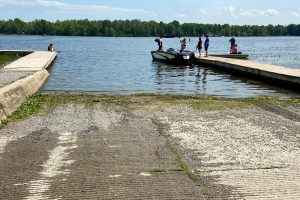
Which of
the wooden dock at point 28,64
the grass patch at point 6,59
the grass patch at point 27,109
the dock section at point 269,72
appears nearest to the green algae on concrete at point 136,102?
the grass patch at point 27,109

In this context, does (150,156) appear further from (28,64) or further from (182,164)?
Result: (28,64)

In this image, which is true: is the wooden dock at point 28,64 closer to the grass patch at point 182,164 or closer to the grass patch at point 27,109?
the grass patch at point 27,109

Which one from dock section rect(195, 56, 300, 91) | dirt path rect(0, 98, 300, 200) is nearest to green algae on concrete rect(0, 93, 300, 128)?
dirt path rect(0, 98, 300, 200)

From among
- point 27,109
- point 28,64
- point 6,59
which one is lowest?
point 6,59

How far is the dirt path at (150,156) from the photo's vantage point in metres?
6.16

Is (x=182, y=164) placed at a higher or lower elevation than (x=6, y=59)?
higher

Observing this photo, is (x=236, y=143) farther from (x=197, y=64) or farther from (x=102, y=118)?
(x=197, y=64)

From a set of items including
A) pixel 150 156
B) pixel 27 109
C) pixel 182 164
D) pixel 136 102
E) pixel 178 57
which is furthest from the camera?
pixel 178 57

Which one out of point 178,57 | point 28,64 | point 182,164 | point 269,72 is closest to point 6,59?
point 28,64

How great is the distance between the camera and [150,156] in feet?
25.4

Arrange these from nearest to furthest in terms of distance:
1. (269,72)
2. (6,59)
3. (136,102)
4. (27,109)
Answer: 1. (27,109)
2. (136,102)
3. (269,72)
4. (6,59)

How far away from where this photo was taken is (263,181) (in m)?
6.50

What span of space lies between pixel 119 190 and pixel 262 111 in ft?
24.1

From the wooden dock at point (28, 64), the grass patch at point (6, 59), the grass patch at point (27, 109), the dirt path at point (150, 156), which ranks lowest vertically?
the grass patch at point (6, 59)
